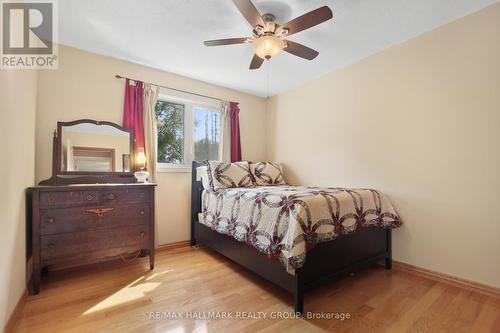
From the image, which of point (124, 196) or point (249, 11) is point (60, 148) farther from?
point (249, 11)

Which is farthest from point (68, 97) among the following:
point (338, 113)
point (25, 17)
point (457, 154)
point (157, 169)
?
point (457, 154)

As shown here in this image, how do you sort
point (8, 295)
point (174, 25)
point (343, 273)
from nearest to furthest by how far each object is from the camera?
point (8, 295), point (343, 273), point (174, 25)

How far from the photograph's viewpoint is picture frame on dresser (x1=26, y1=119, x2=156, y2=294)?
1855 mm

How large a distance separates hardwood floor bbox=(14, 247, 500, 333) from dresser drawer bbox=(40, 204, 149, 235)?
484 mm

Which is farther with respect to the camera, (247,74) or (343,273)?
(247,74)

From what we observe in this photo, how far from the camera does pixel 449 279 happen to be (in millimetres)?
2012

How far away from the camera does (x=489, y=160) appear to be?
183 cm

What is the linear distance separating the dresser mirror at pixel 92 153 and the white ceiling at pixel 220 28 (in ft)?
2.76

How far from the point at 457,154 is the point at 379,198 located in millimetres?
722

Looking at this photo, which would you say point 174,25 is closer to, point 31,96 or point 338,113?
point 31,96

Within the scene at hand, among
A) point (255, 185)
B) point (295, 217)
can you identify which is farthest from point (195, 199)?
point (295, 217)

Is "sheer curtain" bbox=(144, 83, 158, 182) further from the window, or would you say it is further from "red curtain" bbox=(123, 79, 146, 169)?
the window

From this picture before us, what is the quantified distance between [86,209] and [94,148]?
2.47ft

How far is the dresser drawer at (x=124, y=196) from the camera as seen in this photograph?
2.12 m
